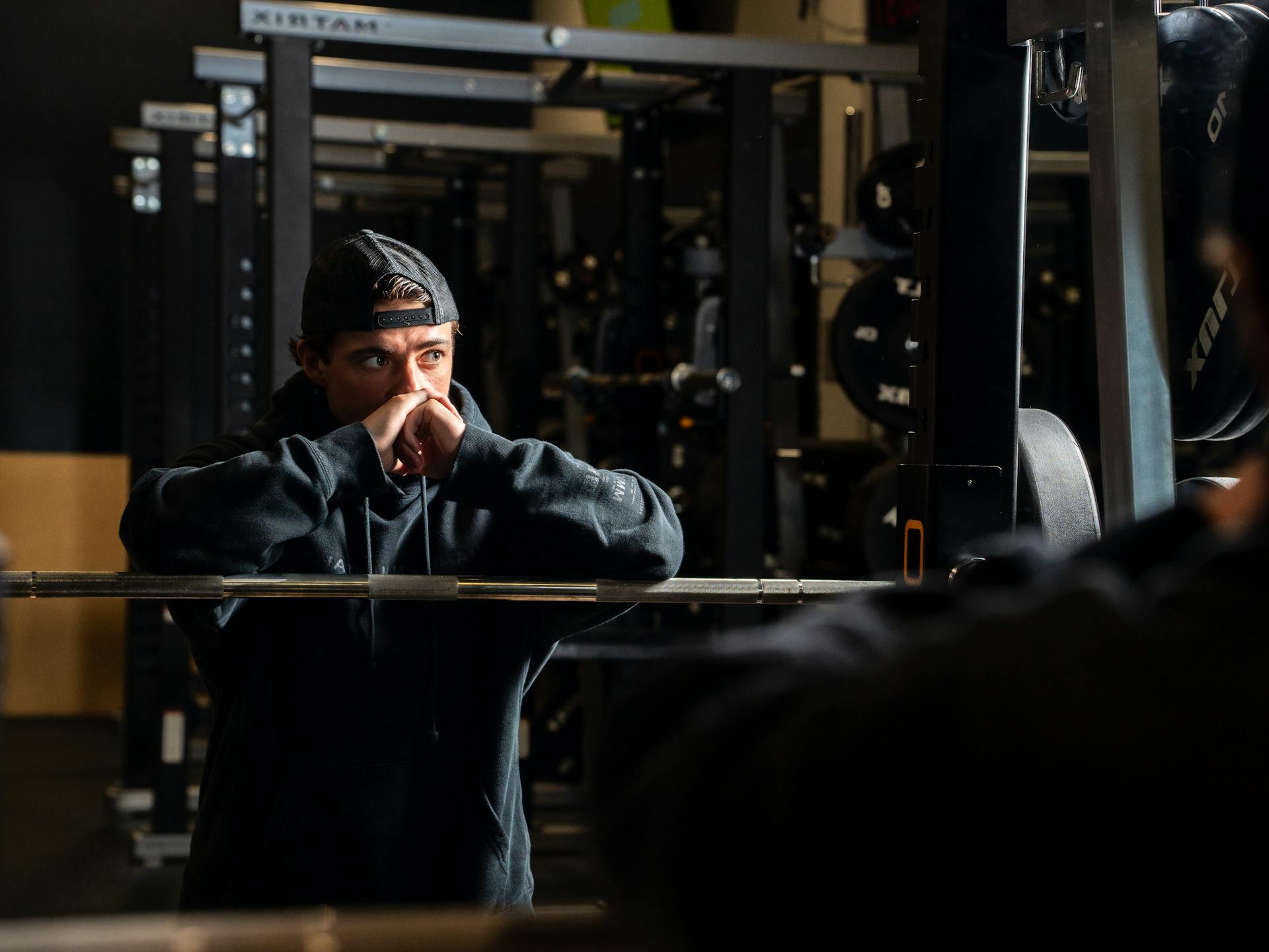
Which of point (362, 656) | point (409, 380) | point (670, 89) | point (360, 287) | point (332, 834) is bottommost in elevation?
point (332, 834)

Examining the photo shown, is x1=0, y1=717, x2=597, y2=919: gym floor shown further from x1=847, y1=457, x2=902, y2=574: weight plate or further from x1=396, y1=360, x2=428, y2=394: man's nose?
x1=396, y1=360, x2=428, y2=394: man's nose

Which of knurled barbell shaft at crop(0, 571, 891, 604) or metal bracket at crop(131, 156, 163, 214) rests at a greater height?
metal bracket at crop(131, 156, 163, 214)

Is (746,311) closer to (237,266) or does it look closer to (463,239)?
(237,266)

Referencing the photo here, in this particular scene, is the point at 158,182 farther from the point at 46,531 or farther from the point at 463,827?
the point at 463,827

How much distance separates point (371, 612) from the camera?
5.57 ft

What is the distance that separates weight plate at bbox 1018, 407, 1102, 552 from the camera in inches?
67.1

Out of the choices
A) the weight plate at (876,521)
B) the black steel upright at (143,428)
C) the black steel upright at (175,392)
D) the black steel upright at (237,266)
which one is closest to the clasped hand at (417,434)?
the weight plate at (876,521)

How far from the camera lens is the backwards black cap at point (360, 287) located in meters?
1.72

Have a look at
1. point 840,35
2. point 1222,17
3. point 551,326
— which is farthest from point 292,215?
point 551,326

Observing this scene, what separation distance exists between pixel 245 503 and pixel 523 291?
12.0 feet

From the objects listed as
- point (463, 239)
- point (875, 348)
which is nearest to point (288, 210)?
point (875, 348)

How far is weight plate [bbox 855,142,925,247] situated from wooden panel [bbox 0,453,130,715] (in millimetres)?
4630

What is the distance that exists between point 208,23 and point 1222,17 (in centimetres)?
692

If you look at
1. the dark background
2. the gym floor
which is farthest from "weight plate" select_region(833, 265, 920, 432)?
the dark background
